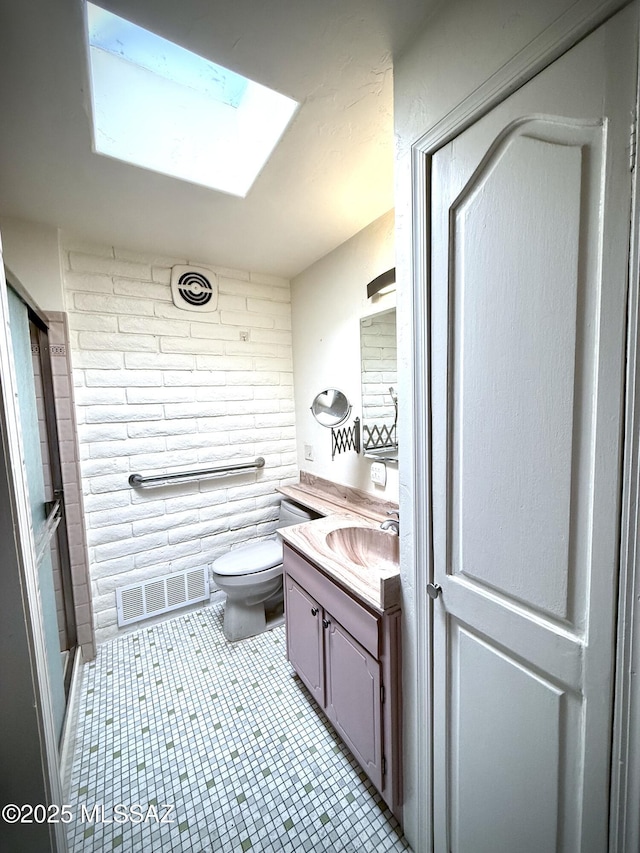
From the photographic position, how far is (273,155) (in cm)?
114

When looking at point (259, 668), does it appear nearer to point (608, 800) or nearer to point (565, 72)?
point (608, 800)

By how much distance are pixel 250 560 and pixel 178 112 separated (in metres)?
2.05

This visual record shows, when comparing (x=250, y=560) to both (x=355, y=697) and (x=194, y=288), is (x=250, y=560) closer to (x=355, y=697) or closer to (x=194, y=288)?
(x=355, y=697)

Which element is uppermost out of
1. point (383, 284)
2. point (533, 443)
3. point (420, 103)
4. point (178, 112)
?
point (178, 112)

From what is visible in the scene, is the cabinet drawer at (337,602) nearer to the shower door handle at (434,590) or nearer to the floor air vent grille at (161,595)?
the shower door handle at (434,590)

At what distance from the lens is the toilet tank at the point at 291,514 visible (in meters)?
2.03

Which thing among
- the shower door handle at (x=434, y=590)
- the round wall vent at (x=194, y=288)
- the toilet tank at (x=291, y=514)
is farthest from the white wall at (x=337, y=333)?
the shower door handle at (x=434, y=590)

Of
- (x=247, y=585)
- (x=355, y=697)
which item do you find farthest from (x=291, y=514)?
(x=355, y=697)

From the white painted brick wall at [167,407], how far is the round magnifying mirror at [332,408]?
1.77 feet

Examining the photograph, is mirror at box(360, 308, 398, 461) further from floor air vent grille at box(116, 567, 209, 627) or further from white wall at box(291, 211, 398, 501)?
floor air vent grille at box(116, 567, 209, 627)

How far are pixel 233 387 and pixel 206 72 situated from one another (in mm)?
1450

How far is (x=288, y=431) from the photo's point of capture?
2410mm

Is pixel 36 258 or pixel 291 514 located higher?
pixel 36 258

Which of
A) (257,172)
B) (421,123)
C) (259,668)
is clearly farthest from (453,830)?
(257,172)
